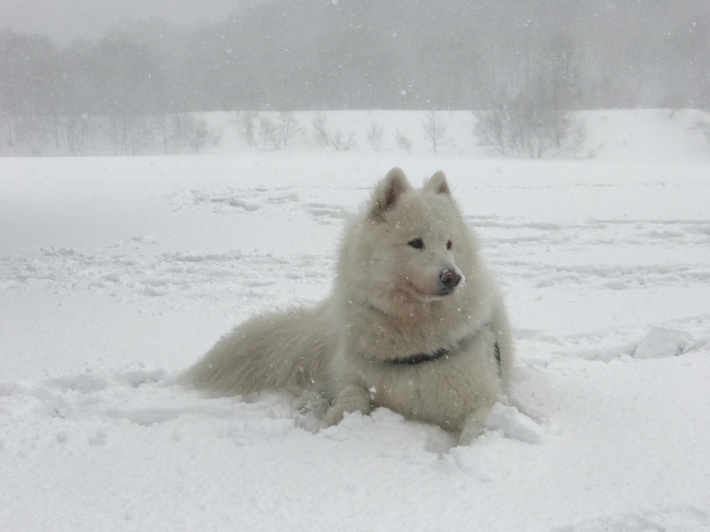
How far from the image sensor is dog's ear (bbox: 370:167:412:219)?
10.1ft

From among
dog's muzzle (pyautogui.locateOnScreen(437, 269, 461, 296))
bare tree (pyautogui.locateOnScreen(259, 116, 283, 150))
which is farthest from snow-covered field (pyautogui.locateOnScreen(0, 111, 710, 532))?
bare tree (pyautogui.locateOnScreen(259, 116, 283, 150))

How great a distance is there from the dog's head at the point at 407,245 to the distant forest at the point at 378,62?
35857 mm

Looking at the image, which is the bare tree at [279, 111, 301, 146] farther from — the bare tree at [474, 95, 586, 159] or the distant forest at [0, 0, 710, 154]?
the bare tree at [474, 95, 586, 159]

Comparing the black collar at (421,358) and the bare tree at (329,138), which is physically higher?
the bare tree at (329,138)

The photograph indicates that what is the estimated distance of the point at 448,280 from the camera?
8.77 ft

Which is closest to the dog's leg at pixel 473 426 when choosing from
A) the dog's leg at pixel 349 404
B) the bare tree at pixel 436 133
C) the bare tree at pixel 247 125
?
the dog's leg at pixel 349 404

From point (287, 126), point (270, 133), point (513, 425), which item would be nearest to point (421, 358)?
point (513, 425)

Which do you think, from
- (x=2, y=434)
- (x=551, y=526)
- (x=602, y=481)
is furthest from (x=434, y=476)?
(x=2, y=434)

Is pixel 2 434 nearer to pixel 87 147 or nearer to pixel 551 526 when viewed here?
pixel 551 526

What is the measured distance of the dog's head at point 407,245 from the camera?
275 centimetres

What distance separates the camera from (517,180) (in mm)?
14180

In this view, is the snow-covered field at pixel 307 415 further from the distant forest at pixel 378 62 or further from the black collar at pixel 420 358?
the distant forest at pixel 378 62

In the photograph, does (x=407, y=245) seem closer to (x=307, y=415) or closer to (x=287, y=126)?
(x=307, y=415)

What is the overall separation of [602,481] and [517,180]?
510 inches
